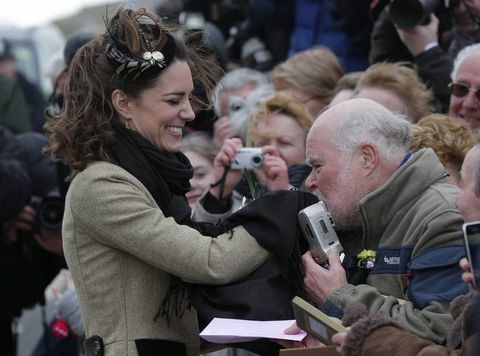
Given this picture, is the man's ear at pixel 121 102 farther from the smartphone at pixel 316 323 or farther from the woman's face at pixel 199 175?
the woman's face at pixel 199 175

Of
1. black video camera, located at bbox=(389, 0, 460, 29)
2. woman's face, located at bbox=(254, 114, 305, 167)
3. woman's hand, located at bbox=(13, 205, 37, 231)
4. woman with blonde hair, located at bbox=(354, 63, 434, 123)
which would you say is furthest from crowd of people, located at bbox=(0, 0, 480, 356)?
woman's hand, located at bbox=(13, 205, 37, 231)

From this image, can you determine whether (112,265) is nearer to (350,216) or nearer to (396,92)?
(350,216)

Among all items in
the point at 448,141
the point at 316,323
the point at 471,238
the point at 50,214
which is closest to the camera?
the point at 471,238

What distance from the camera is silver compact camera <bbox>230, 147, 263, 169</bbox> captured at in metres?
4.71

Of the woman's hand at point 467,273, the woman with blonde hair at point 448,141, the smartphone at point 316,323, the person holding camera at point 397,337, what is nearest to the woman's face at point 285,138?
the woman with blonde hair at point 448,141

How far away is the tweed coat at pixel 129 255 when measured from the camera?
11.2 feet

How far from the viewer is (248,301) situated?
3.40 meters

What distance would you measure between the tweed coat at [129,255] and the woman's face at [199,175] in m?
1.95

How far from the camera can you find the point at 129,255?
11.6ft

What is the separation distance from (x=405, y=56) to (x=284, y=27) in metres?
1.81

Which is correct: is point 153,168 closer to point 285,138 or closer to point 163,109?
point 163,109

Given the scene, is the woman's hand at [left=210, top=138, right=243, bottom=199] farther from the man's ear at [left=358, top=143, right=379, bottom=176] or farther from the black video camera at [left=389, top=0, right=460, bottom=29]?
the man's ear at [left=358, top=143, right=379, bottom=176]

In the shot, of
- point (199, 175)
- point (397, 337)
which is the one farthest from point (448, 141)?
point (199, 175)

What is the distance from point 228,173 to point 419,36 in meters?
1.32
